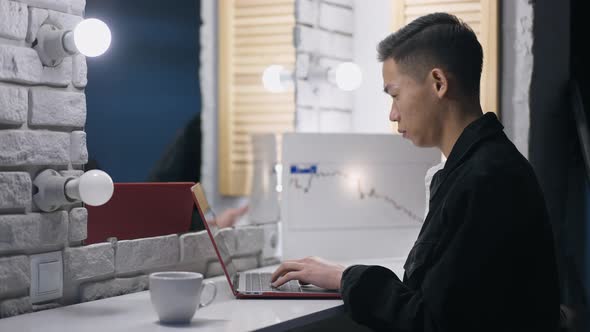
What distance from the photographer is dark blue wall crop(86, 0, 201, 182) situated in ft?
5.70

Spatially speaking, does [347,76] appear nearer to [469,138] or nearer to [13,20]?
[469,138]

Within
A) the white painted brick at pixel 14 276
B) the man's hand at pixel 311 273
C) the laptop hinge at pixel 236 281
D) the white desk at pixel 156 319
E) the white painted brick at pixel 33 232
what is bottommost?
the white desk at pixel 156 319

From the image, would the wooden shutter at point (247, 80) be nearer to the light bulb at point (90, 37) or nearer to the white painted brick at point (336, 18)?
the white painted brick at point (336, 18)

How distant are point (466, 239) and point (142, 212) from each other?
31.5 inches

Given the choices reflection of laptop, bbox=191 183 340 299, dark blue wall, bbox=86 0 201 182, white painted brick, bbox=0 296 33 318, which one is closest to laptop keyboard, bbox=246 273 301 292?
reflection of laptop, bbox=191 183 340 299

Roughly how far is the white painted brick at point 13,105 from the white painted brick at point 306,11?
48.2 inches

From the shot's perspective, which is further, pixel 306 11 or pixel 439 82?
pixel 306 11

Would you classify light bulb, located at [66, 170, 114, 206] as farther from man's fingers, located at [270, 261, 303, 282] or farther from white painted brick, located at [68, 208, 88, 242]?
man's fingers, located at [270, 261, 303, 282]

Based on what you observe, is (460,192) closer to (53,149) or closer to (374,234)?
Answer: (53,149)

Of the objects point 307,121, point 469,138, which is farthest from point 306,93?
point 469,138

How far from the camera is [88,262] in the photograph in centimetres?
162

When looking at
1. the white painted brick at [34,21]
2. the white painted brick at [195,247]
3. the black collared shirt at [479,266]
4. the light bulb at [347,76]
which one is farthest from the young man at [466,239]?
the light bulb at [347,76]

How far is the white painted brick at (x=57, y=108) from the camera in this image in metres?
1.49

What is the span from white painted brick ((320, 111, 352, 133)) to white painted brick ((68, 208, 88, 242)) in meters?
1.20
